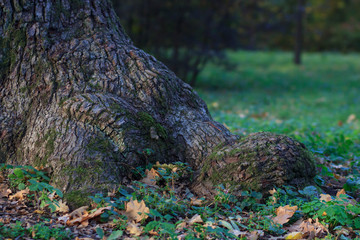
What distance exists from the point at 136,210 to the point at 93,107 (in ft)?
3.52

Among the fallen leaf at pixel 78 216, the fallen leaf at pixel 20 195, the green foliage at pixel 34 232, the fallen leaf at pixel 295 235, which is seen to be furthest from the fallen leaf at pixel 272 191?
the fallen leaf at pixel 20 195

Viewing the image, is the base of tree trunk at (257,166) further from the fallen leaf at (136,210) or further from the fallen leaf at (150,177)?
the fallen leaf at (136,210)

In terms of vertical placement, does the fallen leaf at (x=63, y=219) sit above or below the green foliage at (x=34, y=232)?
below

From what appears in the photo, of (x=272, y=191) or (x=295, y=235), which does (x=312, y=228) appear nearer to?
(x=295, y=235)

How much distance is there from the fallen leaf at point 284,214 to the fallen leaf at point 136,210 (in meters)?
1.02

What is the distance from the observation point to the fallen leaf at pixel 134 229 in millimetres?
2756

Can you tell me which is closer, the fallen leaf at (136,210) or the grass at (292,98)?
the fallen leaf at (136,210)

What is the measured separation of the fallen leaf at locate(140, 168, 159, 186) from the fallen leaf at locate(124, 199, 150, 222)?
410mm

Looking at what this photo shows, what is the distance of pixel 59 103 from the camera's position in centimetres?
362

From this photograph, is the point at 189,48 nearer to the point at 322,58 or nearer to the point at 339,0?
the point at 322,58

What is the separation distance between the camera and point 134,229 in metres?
2.77

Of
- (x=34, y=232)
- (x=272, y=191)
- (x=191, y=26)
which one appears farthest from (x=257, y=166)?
(x=191, y=26)

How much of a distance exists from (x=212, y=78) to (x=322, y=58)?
1092 cm

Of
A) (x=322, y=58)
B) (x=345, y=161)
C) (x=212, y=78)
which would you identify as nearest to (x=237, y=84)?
(x=212, y=78)
